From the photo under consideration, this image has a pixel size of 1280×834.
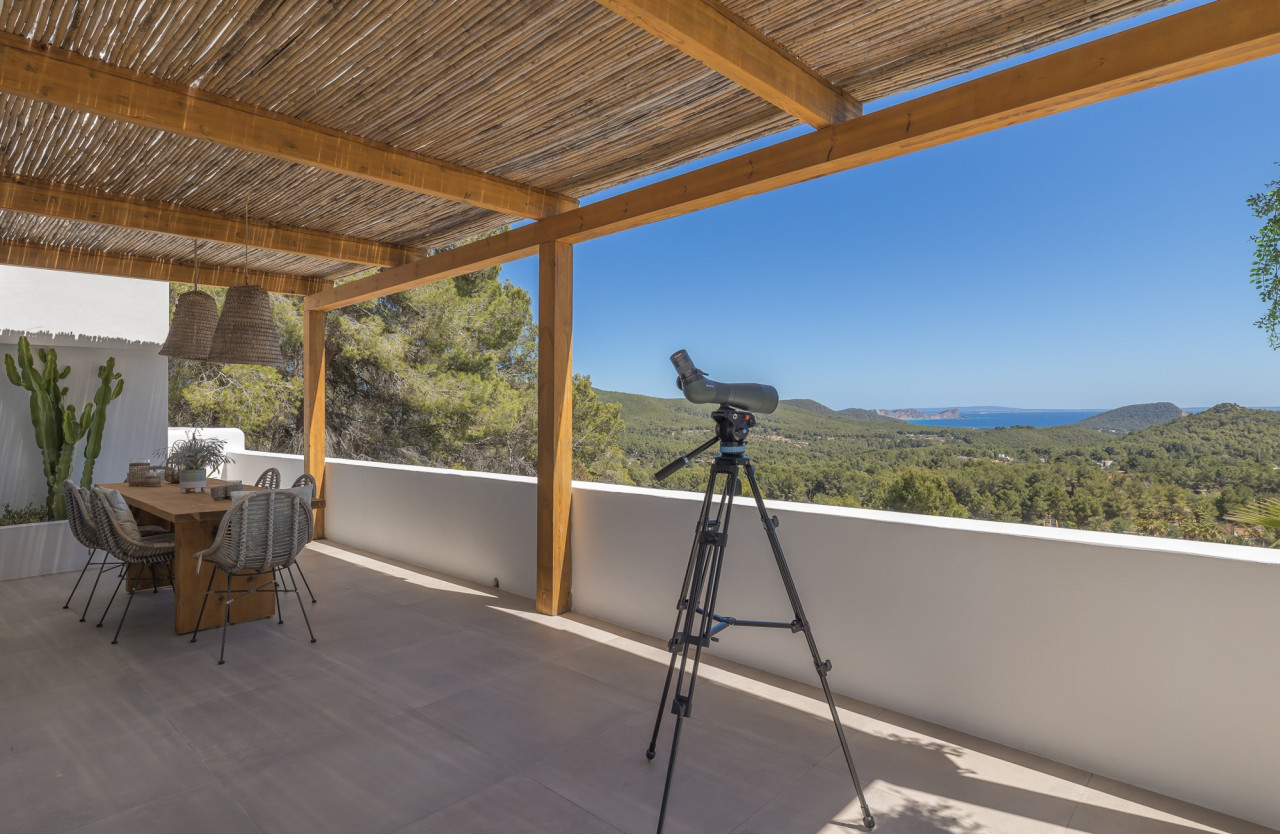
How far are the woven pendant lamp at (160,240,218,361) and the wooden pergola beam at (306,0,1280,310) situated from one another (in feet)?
7.42

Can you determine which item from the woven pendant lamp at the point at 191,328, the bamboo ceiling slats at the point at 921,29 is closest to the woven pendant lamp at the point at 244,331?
the woven pendant lamp at the point at 191,328

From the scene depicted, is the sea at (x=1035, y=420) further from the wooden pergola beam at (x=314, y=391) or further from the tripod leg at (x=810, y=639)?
the tripod leg at (x=810, y=639)

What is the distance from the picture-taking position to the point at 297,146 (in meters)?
3.08

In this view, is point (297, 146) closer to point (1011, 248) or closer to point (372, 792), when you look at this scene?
point (372, 792)

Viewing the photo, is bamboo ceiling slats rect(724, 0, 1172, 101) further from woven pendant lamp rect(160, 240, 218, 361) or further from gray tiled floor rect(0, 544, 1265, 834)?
woven pendant lamp rect(160, 240, 218, 361)

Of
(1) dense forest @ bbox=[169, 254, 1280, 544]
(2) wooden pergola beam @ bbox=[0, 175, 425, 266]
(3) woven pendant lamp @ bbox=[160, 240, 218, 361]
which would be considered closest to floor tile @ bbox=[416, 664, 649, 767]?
(3) woven pendant lamp @ bbox=[160, 240, 218, 361]

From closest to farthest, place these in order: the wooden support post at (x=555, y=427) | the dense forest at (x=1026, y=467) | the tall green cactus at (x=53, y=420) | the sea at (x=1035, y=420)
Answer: the wooden support post at (x=555, y=427) → the tall green cactus at (x=53, y=420) → the dense forest at (x=1026, y=467) → the sea at (x=1035, y=420)

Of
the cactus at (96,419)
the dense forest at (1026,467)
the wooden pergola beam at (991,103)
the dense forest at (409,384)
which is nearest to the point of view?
the wooden pergola beam at (991,103)

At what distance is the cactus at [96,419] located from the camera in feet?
17.7

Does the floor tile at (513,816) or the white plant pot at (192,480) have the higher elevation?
the white plant pot at (192,480)

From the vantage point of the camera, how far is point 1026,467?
499 inches

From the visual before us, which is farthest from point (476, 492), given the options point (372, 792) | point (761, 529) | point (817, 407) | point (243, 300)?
point (817, 407)

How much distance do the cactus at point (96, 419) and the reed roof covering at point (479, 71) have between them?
213 cm

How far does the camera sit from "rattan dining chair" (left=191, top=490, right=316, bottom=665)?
3301 mm
